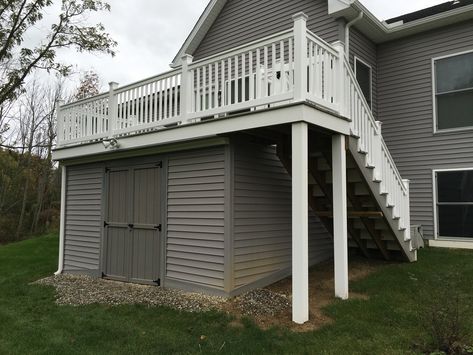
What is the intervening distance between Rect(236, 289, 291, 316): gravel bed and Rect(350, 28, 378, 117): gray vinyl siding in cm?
550

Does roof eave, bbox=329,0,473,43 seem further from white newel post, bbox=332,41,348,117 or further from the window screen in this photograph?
white newel post, bbox=332,41,348,117

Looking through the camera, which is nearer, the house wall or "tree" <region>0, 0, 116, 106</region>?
the house wall

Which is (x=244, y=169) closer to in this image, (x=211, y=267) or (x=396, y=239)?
(x=211, y=267)

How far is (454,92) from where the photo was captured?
8.94 meters

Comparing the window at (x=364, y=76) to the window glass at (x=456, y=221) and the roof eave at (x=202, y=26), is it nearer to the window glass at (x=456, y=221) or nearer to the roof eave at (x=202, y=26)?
the window glass at (x=456, y=221)

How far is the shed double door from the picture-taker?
273 inches

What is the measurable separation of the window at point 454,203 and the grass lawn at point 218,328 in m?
2.24

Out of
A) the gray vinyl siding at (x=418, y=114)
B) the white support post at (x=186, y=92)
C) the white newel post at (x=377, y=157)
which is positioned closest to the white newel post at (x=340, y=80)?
the white newel post at (x=377, y=157)

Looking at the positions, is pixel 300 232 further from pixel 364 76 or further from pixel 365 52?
pixel 365 52

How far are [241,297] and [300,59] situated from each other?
3.30 m

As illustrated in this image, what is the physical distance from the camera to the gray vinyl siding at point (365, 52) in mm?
8977

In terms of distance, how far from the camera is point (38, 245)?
12.9 m

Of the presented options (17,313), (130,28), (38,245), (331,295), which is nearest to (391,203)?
(331,295)

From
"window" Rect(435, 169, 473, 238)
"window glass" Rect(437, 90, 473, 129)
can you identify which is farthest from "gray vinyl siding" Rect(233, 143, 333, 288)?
"window glass" Rect(437, 90, 473, 129)
